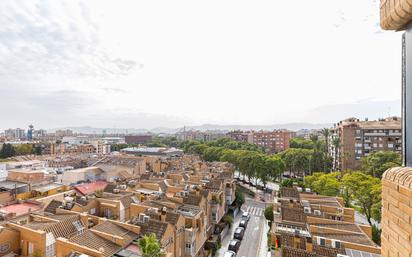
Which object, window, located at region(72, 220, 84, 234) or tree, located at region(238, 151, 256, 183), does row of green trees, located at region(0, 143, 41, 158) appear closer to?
tree, located at region(238, 151, 256, 183)

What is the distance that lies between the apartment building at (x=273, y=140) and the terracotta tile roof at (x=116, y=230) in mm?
98289

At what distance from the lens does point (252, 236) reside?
111ft

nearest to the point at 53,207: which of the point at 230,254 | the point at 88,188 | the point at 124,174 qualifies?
the point at 88,188

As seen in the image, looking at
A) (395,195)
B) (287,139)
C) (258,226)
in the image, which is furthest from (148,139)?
(395,195)

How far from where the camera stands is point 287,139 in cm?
11475

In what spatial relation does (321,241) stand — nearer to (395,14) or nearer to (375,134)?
(395,14)

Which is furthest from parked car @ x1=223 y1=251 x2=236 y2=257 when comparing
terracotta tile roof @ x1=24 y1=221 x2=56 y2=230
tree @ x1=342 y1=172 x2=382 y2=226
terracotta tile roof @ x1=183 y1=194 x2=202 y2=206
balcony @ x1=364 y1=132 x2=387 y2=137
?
balcony @ x1=364 y1=132 x2=387 y2=137

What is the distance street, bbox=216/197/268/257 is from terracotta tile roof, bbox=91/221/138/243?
14.3 m

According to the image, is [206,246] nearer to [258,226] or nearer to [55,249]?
[258,226]

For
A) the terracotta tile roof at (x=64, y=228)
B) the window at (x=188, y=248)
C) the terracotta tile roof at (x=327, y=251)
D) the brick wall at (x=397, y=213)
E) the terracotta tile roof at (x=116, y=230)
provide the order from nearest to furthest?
the brick wall at (x=397, y=213)
the terracotta tile roof at (x=327, y=251)
the terracotta tile roof at (x=116, y=230)
the terracotta tile roof at (x=64, y=228)
the window at (x=188, y=248)

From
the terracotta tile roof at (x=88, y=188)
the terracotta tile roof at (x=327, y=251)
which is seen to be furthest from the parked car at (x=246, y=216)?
the terracotta tile roof at (x=88, y=188)

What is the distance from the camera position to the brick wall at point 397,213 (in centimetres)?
323

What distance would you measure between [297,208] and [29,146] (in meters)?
110

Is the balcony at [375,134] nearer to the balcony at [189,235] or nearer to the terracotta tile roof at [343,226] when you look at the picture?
the terracotta tile roof at [343,226]
